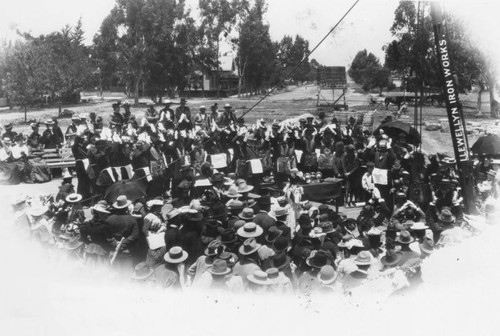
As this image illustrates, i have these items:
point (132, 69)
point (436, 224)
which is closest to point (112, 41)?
point (132, 69)

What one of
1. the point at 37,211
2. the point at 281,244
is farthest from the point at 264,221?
the point at 37,211

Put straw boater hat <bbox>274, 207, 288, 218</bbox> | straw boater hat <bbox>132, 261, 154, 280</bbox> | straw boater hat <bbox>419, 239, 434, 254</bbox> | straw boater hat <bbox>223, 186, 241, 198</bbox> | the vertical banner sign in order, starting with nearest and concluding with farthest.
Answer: straw boater hat <bbox>132, 261, 154, 280</bbox>
straw boater hat <bbox>419, 239, 434, 254</bbox>
the vertical banner sign
straw boater hat <bbox>274, 207, 288, 218</bbox>
straw boater hat <bbox>223, 186, 241, 198</bbox>

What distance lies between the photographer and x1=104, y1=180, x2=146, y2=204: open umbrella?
29.3ft

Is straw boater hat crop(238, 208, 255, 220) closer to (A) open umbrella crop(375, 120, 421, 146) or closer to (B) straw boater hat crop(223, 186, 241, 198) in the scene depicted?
(B) straw boater hat crop(223, 186, 241, 198)

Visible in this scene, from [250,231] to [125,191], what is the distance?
371 cm

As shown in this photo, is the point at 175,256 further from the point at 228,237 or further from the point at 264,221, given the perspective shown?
the point at 264,221

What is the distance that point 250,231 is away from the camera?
6391 mm

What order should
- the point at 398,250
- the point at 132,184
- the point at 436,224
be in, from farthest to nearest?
the point at 132,184 < the point at 436,224 < the point at 398,250

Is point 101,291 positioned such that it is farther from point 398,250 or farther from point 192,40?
Result: point 192,40

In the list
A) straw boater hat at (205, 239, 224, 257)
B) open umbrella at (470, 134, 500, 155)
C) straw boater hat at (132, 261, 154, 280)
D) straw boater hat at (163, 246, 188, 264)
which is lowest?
straw boater hat at (132, 261, 154, 280)

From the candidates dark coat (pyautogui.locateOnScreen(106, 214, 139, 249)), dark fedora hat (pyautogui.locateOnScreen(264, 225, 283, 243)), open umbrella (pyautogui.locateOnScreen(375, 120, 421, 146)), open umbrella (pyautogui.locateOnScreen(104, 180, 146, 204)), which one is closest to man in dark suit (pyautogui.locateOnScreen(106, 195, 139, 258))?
dark coat (pyautogui.locateOnScreen(106, 214, 139, 249))

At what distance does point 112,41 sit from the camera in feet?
62.0

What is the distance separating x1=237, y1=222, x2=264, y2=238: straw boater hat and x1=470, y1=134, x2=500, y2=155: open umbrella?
7.22 metres

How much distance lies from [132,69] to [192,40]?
23.3 ft
